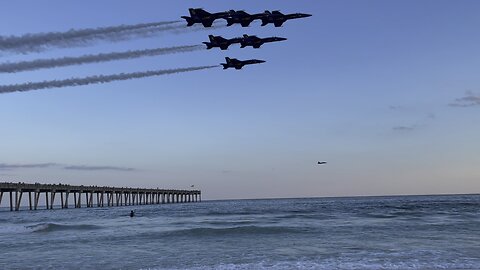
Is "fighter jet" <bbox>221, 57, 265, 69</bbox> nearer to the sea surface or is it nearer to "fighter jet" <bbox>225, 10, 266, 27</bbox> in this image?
"fighter jet" <bbox>225, 10, 266, 27</bbox>

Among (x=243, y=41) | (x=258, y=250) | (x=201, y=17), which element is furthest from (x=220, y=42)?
(x=258, y=250)

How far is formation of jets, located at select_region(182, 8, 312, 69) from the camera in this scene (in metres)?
46.4

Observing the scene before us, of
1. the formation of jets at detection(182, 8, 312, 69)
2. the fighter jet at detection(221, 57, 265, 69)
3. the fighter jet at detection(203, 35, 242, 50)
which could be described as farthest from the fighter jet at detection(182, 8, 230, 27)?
the fighter jet at detection(221, 57, 265, 69)

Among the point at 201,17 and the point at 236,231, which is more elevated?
the point at 201,17

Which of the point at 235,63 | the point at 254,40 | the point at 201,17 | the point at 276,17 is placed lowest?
the point at 235,63

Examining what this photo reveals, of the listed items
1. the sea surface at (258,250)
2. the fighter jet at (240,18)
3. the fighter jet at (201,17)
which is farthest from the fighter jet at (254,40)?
the sea surface at (258,250)

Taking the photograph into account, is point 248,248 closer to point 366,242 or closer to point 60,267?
point 366,242

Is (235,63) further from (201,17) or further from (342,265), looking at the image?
(342,265)

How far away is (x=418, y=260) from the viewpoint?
80.1 feet

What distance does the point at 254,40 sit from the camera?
53.2 metres

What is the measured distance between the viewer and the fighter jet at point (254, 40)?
5284 cm

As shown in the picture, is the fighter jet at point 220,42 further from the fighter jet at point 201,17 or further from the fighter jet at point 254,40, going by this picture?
the fighter jet at point 201,17

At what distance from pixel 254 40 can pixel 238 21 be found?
5166mm

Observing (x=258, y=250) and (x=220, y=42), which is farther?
(x=220, y=42)
